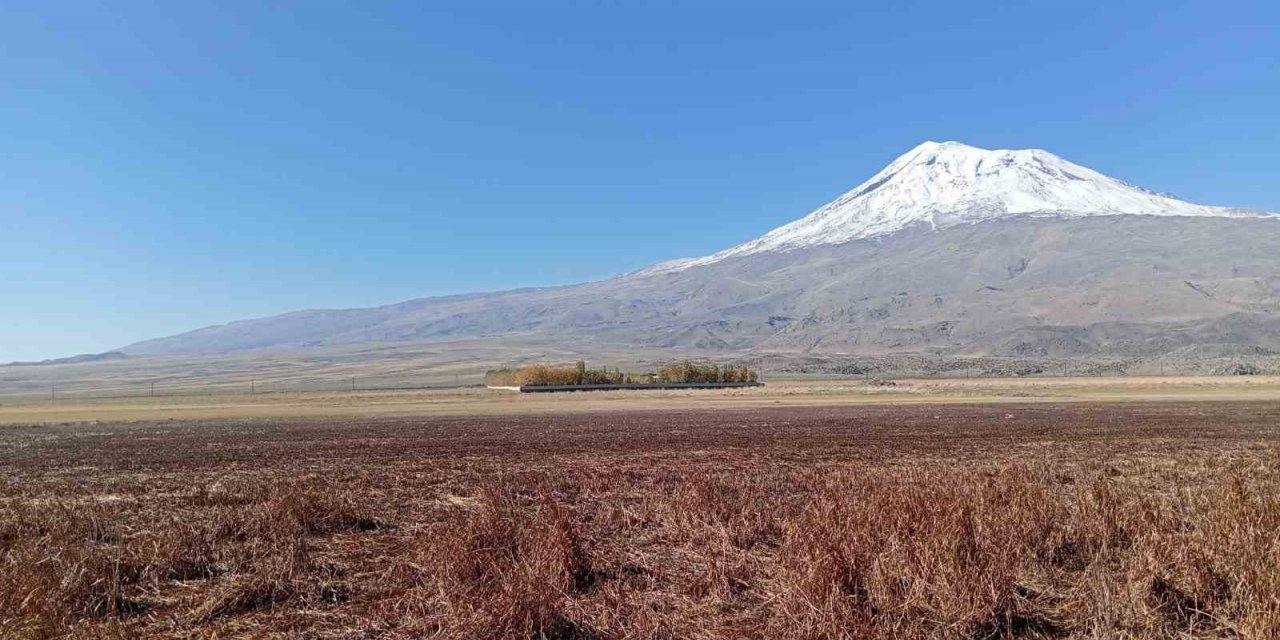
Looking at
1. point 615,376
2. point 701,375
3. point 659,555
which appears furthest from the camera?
point 701,375

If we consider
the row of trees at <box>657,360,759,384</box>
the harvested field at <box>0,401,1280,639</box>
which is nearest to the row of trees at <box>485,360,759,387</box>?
the row of trees at <box>657,360,759,384</box>

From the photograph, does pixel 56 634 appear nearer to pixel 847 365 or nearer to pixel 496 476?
pixel 496 476

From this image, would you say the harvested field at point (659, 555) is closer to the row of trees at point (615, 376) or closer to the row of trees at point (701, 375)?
the row of trees at point (615, 376)

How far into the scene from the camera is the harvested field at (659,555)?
6500 mm

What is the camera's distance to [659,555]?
9.33 meters

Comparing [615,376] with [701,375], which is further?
[701,375]

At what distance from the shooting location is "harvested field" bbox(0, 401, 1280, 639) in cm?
650

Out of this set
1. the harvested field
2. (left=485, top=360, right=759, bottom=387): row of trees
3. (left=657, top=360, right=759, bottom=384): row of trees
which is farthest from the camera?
(left=657, top=360, right=759, bottom=384): row of trees

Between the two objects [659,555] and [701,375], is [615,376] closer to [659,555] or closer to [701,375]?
[701,375]

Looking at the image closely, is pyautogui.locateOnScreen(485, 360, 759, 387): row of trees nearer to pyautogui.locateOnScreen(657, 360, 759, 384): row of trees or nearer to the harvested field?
pyautogui.locateOnScreen(657, 360, 759, 384): row of trees

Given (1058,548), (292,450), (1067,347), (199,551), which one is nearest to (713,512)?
(1058,548)

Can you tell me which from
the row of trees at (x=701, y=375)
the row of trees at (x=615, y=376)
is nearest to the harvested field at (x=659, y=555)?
the row of trees at (x=615, y=376)

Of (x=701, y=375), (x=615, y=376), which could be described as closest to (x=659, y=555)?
(x=615, y=376)

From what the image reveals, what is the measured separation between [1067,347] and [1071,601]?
650 feet
